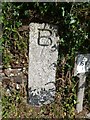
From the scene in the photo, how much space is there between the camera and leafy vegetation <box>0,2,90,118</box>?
11.1ft

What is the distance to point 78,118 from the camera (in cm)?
367

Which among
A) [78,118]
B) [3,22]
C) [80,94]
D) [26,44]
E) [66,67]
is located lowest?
[78,118]

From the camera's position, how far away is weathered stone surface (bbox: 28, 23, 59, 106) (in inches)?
132

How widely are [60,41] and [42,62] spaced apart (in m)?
0.29

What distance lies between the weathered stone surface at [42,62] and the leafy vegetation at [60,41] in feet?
0.35

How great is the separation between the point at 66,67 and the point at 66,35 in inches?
14.8

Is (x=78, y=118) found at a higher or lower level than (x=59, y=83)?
lower

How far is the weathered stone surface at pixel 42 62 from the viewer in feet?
11.0

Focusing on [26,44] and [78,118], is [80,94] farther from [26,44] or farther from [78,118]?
[26,44]

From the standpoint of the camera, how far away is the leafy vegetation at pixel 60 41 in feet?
11.1

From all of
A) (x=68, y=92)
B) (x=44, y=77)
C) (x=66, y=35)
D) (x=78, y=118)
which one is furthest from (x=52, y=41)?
(x=78, y=118)

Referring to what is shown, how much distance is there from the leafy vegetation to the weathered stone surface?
0.35 ft

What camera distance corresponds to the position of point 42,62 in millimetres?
3494

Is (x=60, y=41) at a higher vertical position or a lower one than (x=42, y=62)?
higher
